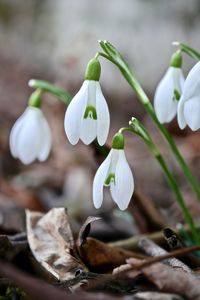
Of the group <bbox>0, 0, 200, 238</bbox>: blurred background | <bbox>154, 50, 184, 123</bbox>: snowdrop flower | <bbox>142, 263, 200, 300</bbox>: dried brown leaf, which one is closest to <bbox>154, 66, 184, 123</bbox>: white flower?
<bbox>154, 50, 184, 123</bbox>: snowdrop flower

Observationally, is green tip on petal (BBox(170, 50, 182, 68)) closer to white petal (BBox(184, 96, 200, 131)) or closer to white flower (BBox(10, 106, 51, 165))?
white petal (BBox(184, 96, 200, 131))

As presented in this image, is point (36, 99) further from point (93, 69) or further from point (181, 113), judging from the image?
point (181, 113)

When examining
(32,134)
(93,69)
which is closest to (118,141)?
(93,69)

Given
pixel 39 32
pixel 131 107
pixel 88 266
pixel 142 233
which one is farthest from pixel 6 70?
pixel 88 266

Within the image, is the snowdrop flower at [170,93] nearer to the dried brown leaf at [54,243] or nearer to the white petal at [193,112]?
the white petal at [193,112]

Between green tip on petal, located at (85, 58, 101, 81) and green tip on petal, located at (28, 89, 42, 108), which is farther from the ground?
green tip on petal, located at (85, 58, 101, 81)

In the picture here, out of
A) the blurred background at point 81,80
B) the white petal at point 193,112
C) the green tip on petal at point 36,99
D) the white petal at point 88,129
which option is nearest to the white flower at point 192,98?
the white petal at point 193,112

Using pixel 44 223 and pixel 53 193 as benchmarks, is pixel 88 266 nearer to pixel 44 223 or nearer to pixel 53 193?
pixel 44 223
